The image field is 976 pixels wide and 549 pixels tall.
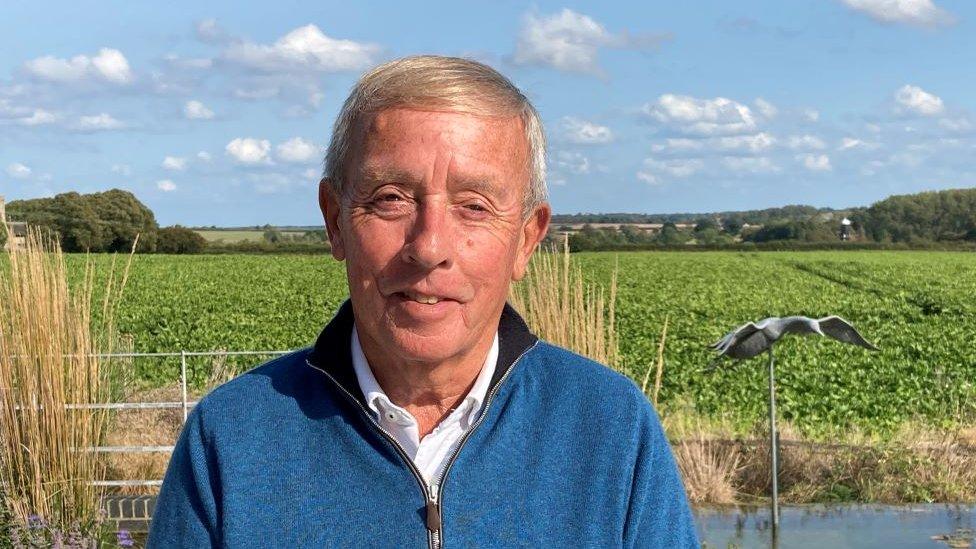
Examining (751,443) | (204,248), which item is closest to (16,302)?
(751,443)

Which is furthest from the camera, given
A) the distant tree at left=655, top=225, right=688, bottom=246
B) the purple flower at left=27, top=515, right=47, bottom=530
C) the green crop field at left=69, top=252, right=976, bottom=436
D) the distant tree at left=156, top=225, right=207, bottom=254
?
the distant tree at left=655, top=225, right=688, bottom=246

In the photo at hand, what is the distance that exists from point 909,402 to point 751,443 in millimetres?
4624

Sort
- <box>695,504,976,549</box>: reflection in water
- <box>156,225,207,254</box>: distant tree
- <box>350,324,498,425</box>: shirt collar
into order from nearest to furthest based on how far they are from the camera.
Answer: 1. <box>350,324,498,425</box>: shirt collar
2. <box>695,504,976,549</box>: reflection in water
3. <box>156,225,207,254</box>: distant tree

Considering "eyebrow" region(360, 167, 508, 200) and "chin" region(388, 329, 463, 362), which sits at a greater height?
"eyebrow" region(360, 167, 508, 200)

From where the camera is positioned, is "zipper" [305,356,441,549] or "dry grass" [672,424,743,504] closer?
"zipper" [305,356,441,549]

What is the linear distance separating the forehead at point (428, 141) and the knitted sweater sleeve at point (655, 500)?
1.40 ft

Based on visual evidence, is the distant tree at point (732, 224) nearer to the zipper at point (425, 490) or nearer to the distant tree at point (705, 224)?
the distant tree at point (705, 224)

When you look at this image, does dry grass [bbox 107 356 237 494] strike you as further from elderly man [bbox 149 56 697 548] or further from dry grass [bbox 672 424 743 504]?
elderly man [bbox 149 56 697 548]

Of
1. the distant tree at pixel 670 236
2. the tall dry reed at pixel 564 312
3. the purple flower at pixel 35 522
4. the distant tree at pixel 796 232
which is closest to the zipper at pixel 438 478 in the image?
the tall dry reed at pixel 564 312

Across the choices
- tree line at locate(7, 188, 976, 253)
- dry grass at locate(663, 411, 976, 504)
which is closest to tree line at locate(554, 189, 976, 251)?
tree line at locate(7, 188, 976, 253)

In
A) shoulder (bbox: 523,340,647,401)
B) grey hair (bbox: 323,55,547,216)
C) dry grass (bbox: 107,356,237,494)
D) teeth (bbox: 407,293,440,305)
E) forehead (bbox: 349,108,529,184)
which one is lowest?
dry grass (bbox: 107,356,237,494)

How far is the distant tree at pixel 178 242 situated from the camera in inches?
2190

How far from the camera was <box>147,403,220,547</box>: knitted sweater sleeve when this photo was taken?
1556mm

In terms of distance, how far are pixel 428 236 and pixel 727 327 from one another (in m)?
18.4
